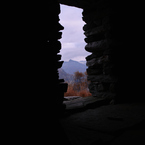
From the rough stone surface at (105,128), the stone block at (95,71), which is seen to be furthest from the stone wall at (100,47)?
the rough stone surface at (105,128)

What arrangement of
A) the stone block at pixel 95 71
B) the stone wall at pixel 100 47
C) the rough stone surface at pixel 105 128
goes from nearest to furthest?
the rough stone surface at pixel 105 128 → the stone wall at pixel 100 47 → the stone block at pixel 95 71

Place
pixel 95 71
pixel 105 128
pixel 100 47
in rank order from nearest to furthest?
pixel 105 128
pixel 100 47
pixel 95 71

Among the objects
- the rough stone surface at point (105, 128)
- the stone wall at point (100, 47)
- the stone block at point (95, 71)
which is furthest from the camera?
the stone block at point (95, 71)

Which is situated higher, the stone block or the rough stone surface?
the stone block

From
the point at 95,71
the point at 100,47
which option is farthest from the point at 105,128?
the point at 100,47

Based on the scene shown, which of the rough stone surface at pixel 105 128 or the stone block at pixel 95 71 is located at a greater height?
the stone block at pixel 95 71

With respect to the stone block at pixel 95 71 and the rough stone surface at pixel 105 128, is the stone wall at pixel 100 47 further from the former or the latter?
the rough stone surface at pixel 105 128

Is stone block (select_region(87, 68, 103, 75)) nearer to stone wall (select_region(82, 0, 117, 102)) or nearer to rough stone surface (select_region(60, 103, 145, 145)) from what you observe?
stone wall (select_region(82, 0, 117, 102))

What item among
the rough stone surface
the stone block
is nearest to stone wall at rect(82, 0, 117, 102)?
the stone block

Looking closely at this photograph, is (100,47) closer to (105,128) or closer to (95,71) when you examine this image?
(95,71)

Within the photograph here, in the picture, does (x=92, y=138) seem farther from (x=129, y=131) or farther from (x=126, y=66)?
(x=126, y=66)

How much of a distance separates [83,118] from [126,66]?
5.37 ft

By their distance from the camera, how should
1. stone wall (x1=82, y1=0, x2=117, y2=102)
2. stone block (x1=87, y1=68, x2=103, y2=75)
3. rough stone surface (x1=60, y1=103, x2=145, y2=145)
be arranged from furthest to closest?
stone block (x1=87, y1=68, x2=103, y2=75)
stone wall (x1=82, y1=0, x2=117, y2=102)
rough stone surface (x1=60, y1=103, x2=145, y2=145)

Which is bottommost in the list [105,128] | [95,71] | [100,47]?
[105,128]
